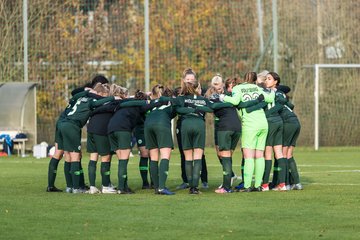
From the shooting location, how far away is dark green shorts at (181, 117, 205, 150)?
1642 cm

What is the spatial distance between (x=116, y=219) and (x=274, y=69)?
64.8ft

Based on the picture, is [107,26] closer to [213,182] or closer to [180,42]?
[180,42]

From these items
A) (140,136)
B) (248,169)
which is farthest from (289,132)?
(140,136)

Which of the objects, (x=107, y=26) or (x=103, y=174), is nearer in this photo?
(x=103, y=174)

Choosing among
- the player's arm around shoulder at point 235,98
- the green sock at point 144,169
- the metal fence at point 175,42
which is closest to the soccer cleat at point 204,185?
the green sock at point 144,169

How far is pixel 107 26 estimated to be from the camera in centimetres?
3212

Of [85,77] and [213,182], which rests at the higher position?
[85,77]

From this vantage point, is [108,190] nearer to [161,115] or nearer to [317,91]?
[161,115]

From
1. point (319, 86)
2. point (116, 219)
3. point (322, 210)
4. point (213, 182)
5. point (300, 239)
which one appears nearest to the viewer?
point (300, 239)

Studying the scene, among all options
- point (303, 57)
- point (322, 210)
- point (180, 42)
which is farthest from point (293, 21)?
point (322, 210)

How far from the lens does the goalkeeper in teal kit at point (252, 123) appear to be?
54.6ft

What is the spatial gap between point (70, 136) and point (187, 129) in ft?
6.66

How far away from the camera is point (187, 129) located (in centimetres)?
1642

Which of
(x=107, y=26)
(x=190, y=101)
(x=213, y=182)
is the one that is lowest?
(x=213, y=182)
